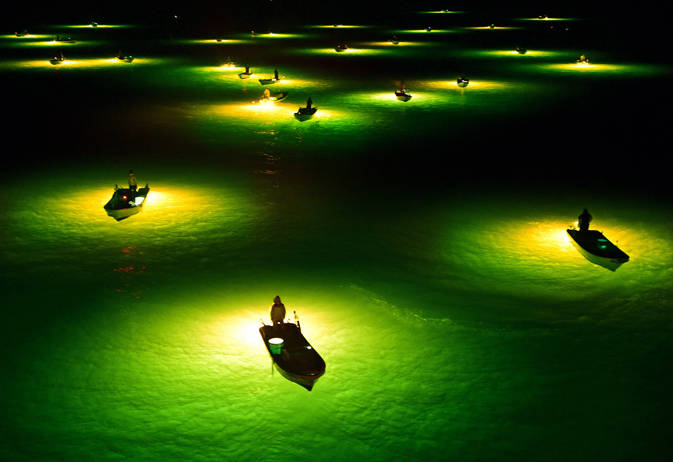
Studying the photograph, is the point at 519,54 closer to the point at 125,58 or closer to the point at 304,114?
the point at 304,114

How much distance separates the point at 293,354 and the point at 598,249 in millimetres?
7864

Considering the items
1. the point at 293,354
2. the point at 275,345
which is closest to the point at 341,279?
the point at 275,345

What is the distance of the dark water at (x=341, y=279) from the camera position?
372 inches

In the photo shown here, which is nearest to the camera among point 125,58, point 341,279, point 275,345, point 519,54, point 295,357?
point 295,357

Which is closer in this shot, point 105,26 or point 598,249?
point 598,249

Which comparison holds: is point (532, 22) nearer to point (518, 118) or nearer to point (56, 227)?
point (518, 118)

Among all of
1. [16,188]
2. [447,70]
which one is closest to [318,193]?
[16,188]

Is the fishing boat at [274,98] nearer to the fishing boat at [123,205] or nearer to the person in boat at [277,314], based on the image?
the fishing boat at [123,205]

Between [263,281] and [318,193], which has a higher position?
[318,193]

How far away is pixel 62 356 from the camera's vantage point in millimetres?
10875

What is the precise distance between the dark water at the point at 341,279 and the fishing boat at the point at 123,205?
0.33m

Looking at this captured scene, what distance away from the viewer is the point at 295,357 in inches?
400

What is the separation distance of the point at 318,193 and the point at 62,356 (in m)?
9.19

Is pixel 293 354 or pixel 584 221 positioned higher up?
pixel 584 221
